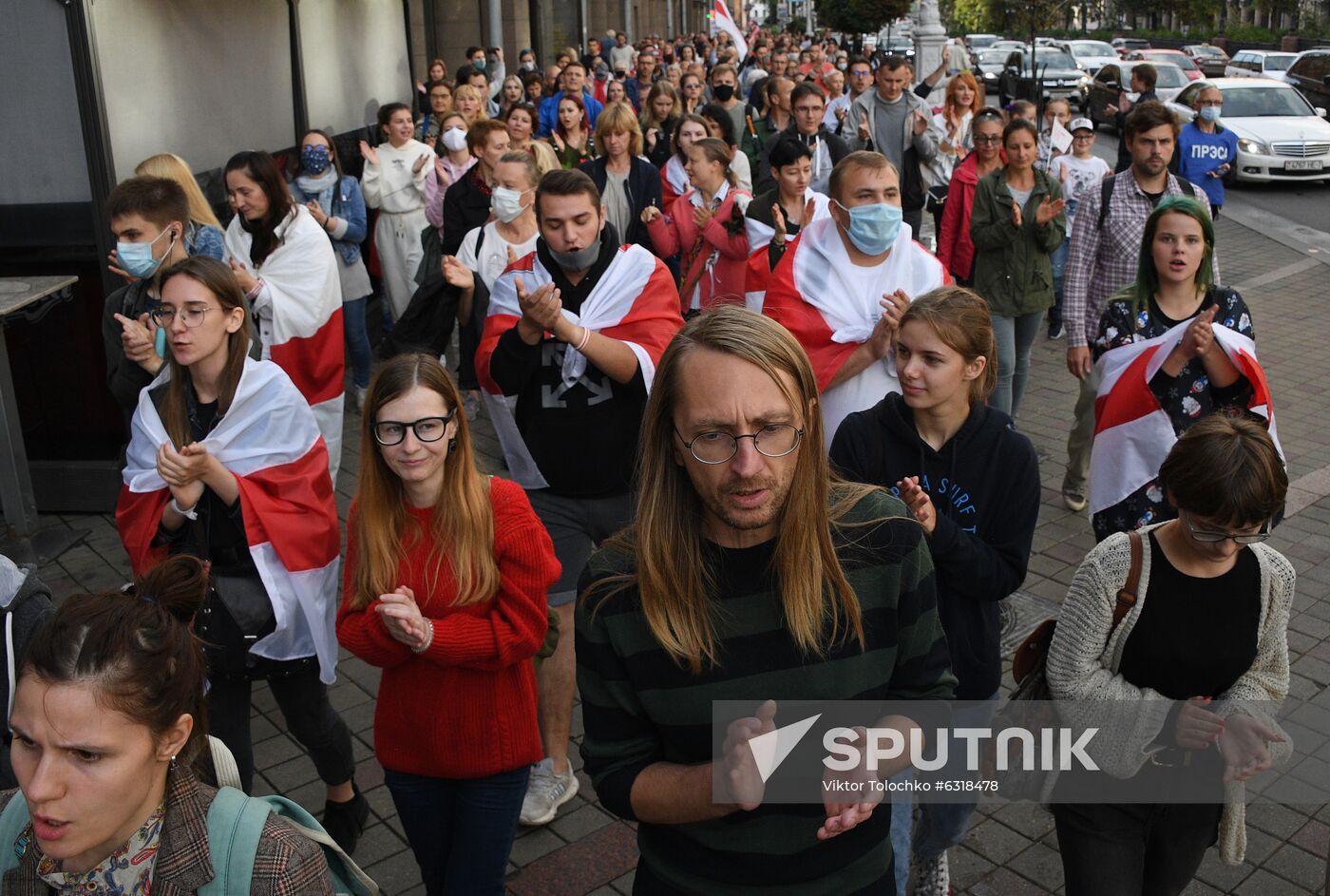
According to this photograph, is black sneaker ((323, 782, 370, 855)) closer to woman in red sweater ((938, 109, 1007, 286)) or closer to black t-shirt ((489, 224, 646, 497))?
black t-shirt ((489, 224, 646, 497))

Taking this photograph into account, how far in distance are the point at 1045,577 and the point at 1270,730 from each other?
321cm

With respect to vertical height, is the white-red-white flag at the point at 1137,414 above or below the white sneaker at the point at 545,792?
above

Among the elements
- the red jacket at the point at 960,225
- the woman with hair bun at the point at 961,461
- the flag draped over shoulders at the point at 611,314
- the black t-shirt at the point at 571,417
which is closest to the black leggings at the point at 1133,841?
the woman with hair bun at the point at 961,461

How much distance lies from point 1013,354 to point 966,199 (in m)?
1.34

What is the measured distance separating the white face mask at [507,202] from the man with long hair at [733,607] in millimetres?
4171

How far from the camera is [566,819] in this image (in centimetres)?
441

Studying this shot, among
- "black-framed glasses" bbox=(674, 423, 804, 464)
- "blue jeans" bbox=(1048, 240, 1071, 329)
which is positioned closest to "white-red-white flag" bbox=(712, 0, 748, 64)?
"blue jeans" bbox=(1048, 240, 1071, 329)

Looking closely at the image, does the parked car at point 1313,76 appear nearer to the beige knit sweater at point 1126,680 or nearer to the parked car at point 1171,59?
the parked car at point 1171,59

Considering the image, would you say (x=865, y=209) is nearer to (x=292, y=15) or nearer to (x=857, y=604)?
(x=857, y=604)

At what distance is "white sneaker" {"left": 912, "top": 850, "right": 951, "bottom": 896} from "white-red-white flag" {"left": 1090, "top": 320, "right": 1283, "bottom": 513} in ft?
4.97

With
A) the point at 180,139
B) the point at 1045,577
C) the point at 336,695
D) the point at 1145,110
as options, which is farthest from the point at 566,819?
the point at 180,139

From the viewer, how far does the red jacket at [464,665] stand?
3.32 metres

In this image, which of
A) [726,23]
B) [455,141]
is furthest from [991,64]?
[455,141]

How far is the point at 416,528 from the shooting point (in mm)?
3391
